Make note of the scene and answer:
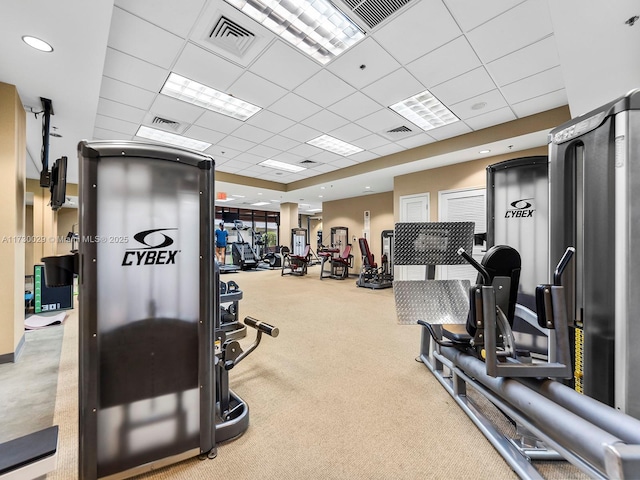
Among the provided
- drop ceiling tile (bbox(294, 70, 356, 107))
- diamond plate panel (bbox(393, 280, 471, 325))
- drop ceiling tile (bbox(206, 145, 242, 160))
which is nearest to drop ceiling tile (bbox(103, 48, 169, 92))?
drop ceiling tile (bbox(294, 70, 356, 107))

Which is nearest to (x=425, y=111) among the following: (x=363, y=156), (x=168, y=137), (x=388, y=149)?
(x=388, y=149)

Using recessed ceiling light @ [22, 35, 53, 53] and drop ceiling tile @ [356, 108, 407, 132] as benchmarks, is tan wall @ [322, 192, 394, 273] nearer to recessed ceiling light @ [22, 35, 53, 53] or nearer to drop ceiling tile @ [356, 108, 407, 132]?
drop ceiling tile @ [356, 108, 407, 132]

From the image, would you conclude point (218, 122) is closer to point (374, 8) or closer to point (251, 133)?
point (251, 133)

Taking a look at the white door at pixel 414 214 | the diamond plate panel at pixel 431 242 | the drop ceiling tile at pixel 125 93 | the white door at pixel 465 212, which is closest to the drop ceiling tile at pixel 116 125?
the drop ceiling tile at pixel 125 93

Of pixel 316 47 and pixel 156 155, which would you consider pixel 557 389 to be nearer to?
pixel 156 155

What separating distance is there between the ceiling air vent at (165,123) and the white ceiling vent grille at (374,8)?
3421 millimetres

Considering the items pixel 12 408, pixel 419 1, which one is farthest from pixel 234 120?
pixel 12 408

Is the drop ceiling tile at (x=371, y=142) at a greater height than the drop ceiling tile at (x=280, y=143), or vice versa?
the drop ceiling tile at (x=280, y=143)

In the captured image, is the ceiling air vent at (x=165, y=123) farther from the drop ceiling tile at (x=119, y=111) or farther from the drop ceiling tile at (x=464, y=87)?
the drop ceiling tile at (x=464, y=87)

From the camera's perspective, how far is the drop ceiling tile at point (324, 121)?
410cm

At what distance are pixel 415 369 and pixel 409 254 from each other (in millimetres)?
1194

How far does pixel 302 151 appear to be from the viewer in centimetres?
582

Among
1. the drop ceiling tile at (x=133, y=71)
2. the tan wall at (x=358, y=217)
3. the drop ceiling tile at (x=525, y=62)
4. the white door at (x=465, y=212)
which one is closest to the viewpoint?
the drop ceiling tile at (x=525, y=62)

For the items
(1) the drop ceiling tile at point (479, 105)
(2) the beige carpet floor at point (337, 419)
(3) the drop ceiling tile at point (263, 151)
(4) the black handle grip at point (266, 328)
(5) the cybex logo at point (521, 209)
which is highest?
(3) the drop ceiling tile at point (263, 151)
